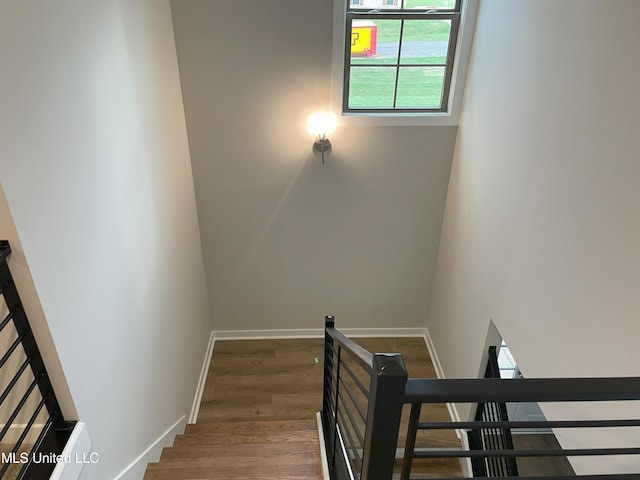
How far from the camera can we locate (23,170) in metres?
1.46

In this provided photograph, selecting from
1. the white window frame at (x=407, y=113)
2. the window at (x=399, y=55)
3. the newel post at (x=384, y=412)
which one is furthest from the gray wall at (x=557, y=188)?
the newel post at (x=384, y=412)

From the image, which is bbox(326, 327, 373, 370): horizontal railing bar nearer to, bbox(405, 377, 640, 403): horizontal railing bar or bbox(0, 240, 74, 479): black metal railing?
bbox(405, 377, 640, 403): horizontal railing bar

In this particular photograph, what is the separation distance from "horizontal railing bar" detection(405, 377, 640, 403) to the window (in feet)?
9.84

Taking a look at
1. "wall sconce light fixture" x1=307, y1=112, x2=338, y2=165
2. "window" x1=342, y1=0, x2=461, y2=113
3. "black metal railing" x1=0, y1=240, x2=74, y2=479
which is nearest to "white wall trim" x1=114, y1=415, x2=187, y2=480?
"black metal railing" x1=0, y1=240, x2=74, y2=479

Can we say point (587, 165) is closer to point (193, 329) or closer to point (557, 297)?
point (557, 297)

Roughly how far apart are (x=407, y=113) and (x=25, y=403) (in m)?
3.09

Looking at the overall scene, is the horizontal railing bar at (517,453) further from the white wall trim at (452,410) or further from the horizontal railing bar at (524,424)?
the white wall trim at (452,410)

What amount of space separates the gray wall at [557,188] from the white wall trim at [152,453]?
213cm

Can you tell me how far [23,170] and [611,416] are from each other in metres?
2.29

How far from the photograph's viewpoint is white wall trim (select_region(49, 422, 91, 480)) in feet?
5.49

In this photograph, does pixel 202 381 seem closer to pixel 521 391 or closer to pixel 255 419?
pixel 255 419

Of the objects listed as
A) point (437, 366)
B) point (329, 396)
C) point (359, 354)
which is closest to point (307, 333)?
point (437, 366)

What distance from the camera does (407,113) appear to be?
3.69 meters

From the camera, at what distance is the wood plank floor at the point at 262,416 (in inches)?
107
